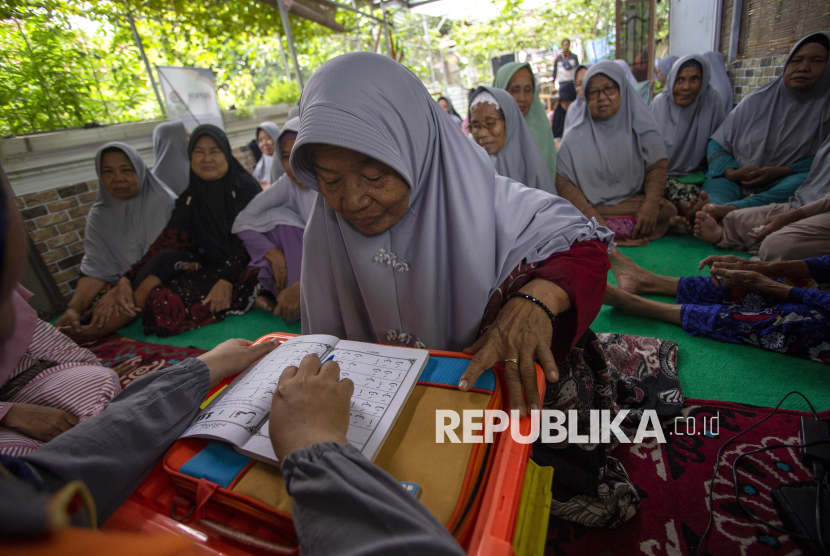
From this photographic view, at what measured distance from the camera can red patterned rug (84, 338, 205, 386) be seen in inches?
102

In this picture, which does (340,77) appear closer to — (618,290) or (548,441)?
(548,441)

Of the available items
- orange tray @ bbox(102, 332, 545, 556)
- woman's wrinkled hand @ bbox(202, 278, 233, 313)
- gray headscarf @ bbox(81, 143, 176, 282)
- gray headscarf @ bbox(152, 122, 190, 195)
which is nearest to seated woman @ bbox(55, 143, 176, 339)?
gray headscarf @ bbox(81, 143, 176, 282)

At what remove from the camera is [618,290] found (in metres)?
2.30

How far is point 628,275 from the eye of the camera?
99.0 inches

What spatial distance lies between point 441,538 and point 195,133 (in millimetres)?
3550

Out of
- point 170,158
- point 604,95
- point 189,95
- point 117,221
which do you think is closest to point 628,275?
point 604,95

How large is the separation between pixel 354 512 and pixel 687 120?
474cm

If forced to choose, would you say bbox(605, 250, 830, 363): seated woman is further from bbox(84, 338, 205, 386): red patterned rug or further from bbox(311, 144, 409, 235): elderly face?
bbox(84, 338, 205, 386): red patterned rug

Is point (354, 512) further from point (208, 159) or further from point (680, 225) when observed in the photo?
point (680, 225)

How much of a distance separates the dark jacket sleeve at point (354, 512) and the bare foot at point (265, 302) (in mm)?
2846

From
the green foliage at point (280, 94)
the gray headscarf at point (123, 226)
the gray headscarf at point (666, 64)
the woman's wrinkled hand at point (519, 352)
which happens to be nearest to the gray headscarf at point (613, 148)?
the gray headscarf at point (666, 64)

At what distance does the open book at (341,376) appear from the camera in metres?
0.67

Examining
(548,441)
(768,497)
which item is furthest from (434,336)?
(768,497)

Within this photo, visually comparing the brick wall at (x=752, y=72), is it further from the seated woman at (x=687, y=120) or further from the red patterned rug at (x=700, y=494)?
the red patterned rug at (x=700, y=494)
